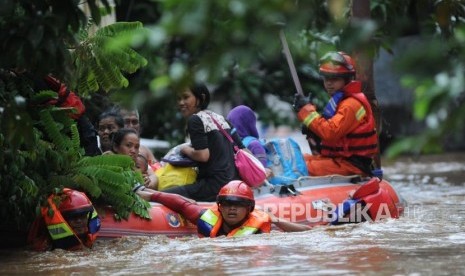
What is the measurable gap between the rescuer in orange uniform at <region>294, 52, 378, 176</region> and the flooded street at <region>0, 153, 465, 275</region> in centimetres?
Answer: 104

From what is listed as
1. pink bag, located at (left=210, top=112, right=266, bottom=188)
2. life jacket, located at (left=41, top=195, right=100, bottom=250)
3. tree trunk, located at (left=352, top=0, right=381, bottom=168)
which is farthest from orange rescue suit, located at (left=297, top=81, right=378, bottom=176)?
life jacket, located at (left=41, top=195, right=100, bottom=250)

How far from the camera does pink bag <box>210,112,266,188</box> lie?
9.84m

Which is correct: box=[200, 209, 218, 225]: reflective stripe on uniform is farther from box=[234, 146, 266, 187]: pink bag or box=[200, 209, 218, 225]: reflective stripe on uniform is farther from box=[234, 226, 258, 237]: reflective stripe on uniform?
box=[234, 146, 266, 187]: pink bag

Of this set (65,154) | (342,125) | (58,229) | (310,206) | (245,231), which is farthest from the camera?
(342,125)

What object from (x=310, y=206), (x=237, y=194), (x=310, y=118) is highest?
(x=310, y=118)

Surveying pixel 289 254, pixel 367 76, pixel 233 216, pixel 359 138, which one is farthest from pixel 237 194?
pixel 367 76

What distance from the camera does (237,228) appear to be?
869 centimetres

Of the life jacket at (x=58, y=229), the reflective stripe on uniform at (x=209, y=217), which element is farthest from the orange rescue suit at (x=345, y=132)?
the life jacket at (x=58, y=229)

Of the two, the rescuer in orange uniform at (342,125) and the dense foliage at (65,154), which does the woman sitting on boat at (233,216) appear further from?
the rescuer in orange uniform at (342,125)

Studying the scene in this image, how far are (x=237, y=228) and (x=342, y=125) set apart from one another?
2.08 metres

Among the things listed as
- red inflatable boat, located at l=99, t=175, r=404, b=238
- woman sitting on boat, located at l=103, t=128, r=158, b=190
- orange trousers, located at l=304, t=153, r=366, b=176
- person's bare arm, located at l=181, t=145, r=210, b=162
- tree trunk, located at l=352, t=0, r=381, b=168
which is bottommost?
red inflatable boat, located at l=99, t=175, r=404, b=238

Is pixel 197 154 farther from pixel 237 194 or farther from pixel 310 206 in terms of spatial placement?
pixel 310 206

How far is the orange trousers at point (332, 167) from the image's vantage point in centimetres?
1070

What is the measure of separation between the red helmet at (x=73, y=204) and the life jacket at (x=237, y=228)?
110 cm
